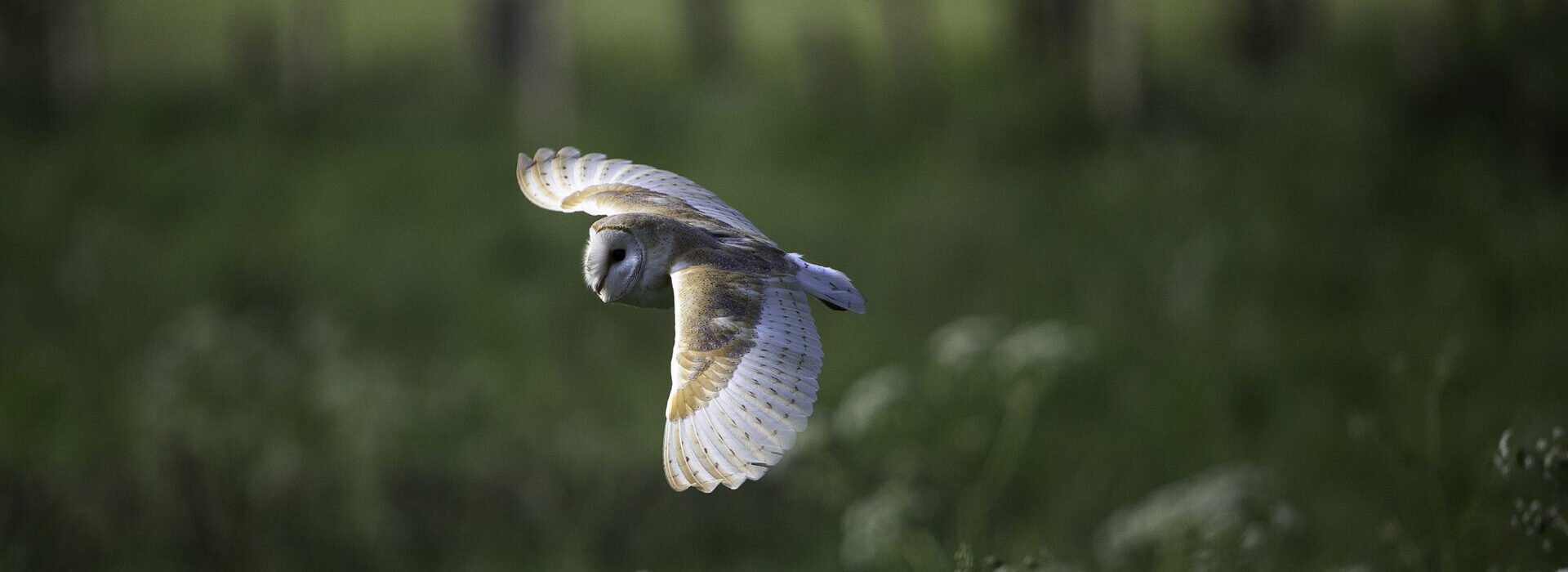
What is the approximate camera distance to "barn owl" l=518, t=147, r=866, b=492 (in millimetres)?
1979

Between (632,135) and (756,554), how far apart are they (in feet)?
15.0

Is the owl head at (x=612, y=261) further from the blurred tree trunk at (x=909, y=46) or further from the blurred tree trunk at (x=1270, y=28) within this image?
the blurred tree trunk at (x=1270, y=28)

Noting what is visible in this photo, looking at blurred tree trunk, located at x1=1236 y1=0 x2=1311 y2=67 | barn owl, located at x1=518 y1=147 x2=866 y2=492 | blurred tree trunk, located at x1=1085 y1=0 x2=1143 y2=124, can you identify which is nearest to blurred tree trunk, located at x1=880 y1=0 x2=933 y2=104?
blurred tree trunk, located at x1=1085 y1=0 x2=1143 y2=124

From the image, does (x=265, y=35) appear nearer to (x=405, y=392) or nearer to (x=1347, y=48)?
(x=405, y=392)

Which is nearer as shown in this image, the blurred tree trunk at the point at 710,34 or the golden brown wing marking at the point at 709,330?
the golden brown wing marking at the point at 709,330

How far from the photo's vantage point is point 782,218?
8000 millimetres

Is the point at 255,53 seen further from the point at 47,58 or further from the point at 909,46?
the point at 909,46

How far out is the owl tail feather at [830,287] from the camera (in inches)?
92.7

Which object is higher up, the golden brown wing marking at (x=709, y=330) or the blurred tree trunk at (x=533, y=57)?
the golden brown wing marking at (x=709, y=330)

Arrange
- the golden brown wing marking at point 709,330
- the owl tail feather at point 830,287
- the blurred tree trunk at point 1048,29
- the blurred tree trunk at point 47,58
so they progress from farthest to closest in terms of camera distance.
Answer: the blurred tree trunk at point 47,58
the blurred tree trunk at point 1048,29
the owl tail feather at point 830,287
the golden brown wing marking at point 709,330

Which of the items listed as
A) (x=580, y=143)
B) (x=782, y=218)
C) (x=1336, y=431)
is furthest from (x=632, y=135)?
(x=1336, y=431)

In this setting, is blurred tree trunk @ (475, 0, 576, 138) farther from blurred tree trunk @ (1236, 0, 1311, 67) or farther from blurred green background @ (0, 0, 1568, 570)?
blurred tree trunk @ (1236, 0, 1311, 67)

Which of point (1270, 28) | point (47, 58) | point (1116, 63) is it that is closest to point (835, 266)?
point (1116, 63)

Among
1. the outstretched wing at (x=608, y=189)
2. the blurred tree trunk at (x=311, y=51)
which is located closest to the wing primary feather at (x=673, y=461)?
the outstretched wing at (x=608, y=189)
